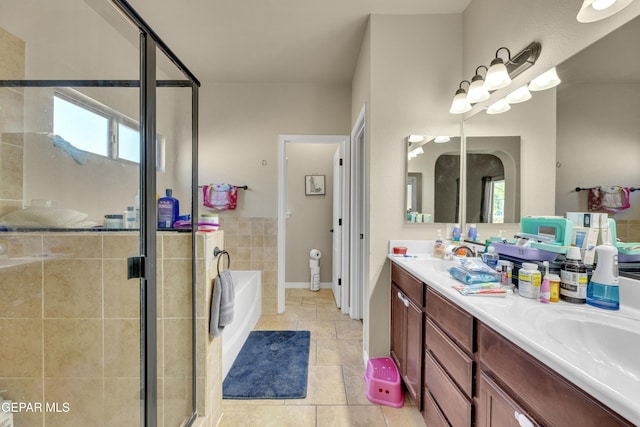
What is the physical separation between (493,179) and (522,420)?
1.43 meters

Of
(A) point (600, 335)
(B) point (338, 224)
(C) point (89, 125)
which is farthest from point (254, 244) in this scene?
(A) point (600, 335)

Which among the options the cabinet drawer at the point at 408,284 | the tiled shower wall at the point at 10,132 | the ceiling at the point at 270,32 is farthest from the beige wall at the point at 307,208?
the tiled shower wall at the point at 10,132

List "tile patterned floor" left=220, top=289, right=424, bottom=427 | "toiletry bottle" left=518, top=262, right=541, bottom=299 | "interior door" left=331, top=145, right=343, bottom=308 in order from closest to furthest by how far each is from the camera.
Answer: "toiletry bottle" left=518, top=262, right=541, bottom=299 < "tile patterned floor" left=220, top=289, right=424, bottom=427 < "interior door" left=331, top=145, right=343, bottom=308

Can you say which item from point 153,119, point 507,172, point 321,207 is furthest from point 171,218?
point 321,207

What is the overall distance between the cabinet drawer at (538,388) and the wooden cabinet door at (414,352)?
0.53 metres

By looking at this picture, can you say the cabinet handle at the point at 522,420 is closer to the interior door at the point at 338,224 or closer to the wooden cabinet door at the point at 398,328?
the wooden cabinet door at the point at 398,328

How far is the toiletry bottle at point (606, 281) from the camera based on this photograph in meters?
0.90

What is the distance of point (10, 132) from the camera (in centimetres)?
122

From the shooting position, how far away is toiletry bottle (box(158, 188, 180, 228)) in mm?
1316

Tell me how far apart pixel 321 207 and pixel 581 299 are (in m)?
3.20

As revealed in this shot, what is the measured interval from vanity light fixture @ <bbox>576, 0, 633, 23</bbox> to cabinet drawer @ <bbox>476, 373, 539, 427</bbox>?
1.40m

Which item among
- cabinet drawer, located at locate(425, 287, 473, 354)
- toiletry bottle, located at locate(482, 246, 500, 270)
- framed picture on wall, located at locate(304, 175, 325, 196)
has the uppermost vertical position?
framed picture on wall, located at locate(304, 175, 325, 196)

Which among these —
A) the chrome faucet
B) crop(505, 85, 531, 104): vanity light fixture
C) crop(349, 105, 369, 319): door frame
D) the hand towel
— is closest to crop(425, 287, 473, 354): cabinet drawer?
the chrome faucet

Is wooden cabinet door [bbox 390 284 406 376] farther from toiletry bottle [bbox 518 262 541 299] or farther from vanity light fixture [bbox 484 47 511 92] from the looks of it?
vanity light fixture [bbox 484 47 511 92]
